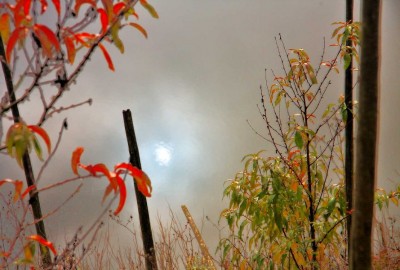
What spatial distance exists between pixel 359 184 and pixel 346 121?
48.6 inches

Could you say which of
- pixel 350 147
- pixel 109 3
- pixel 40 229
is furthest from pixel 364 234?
pixel 40 229

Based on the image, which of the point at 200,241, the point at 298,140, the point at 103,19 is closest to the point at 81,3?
the point at 103,19

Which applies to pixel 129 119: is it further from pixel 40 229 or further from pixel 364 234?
pixel 364 234

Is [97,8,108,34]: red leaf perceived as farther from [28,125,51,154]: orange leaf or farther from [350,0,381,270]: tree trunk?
[350,0,381,270]: tree trunk

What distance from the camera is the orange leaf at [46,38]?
0.94 metres

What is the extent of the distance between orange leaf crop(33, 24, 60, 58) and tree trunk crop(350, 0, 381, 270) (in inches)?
25.3

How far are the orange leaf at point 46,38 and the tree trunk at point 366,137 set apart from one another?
642 mm

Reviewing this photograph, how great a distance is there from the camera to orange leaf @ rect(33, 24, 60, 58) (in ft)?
3.10

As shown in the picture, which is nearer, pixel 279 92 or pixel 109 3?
pixel 109 3

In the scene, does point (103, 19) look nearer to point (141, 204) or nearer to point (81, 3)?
point (81, 3)

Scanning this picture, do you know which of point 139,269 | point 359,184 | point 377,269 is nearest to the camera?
point 359,184

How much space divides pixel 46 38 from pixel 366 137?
2.26 feet

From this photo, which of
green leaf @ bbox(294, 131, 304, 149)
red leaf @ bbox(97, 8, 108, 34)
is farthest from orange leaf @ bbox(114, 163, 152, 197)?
green leaf @ bbox(294, 131, 304, 149)

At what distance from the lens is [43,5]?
105 cm
